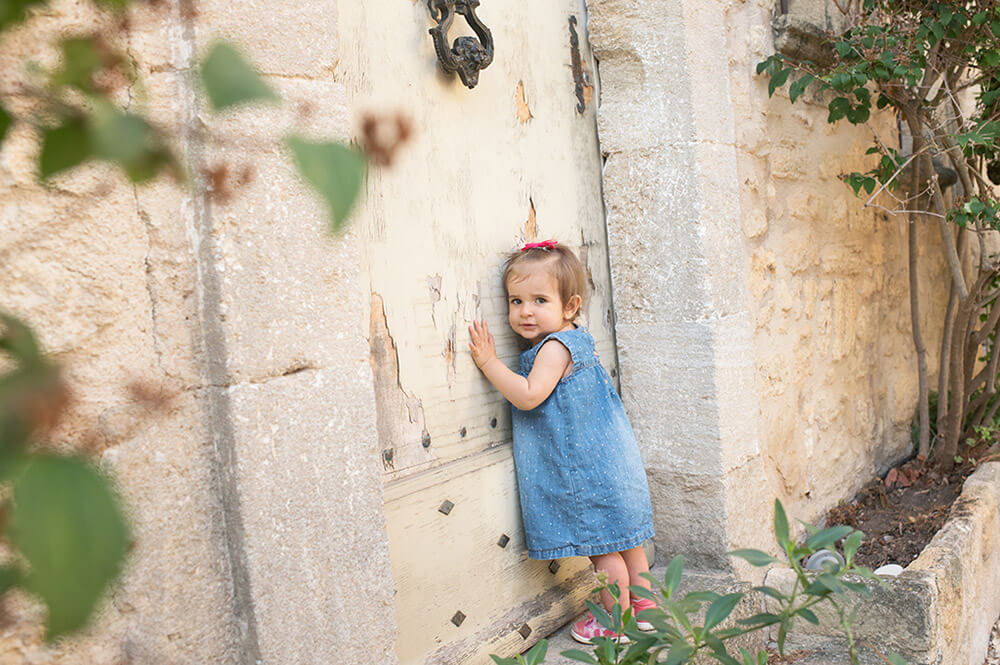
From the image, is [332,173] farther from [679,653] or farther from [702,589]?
[702,589]

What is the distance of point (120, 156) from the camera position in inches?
13.9

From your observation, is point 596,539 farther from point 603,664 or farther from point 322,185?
point 322,185

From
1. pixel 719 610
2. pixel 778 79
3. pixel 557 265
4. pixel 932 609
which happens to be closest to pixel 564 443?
pixel 557 265

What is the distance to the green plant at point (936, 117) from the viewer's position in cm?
291

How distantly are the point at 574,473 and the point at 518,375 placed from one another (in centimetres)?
29

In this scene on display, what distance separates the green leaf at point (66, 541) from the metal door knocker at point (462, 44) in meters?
1.86

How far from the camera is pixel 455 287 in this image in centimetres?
206

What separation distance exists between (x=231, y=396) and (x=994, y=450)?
3505 mm

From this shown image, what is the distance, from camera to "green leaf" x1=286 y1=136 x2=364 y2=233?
1.04 ft

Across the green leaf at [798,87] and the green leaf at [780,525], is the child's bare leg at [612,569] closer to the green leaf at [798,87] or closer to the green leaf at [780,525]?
the green leaf at [780,525]

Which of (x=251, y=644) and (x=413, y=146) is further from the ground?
(x=413, y=146)

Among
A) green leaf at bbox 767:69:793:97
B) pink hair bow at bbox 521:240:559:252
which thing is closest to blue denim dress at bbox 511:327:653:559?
pink hair bow at bbox 521:240:559:252

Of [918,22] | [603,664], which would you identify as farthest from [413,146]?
[918,22]

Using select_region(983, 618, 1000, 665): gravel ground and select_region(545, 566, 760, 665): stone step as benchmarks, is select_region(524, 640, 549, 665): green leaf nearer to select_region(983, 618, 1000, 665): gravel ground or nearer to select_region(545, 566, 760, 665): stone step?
select_region(545, 566, 760, 665): stone step
